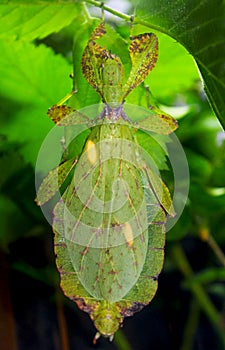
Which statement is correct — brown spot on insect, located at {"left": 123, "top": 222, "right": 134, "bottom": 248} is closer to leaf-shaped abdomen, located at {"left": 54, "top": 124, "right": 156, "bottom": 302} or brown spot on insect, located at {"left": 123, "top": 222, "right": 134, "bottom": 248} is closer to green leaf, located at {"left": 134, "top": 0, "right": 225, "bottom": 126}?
leaf-shaped abdomen, located at {"left": 54, "top": 124, "right": 156, "bottom": 302}

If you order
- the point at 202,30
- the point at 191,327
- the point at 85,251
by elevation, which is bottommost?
the point at 191,327

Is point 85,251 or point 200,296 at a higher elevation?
point 85,251

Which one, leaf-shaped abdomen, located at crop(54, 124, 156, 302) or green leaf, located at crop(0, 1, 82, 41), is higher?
green leaf, located at crop(0, 1, 82, 41)

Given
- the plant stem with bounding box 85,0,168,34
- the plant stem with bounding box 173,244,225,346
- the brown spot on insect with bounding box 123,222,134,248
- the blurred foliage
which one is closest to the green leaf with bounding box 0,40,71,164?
the blurred foliage

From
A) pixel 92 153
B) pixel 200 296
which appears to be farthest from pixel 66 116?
pixel 200 296

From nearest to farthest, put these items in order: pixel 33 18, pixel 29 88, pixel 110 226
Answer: pixel 110 226
pixel 33 18
pixel 29 88

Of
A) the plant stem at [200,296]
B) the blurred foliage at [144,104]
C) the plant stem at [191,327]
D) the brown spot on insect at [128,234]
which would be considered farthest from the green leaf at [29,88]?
the plant stem at [191,327]

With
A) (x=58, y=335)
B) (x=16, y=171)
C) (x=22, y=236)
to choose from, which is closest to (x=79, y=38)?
(x=16, y=171)

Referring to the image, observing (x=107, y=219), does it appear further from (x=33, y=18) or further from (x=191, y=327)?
(x=191, y=327)
